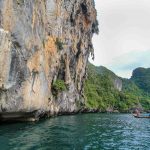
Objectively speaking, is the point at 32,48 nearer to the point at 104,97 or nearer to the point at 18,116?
the point at 18,116

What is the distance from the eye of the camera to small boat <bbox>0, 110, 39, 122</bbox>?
3487 centimetres

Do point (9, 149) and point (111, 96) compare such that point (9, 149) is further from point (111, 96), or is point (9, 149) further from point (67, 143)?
point (111, 96)

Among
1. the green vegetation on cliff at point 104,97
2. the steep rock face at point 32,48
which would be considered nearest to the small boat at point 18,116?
the steep rock face at point 32,48

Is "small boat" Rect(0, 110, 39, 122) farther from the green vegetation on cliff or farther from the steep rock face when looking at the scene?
the green vegetation on cliff

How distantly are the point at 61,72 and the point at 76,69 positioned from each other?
13.9m

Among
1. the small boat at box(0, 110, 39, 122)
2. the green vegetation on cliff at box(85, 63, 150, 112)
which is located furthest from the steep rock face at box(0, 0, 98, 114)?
the green vegetation on cliff at box(85, 63, 150, 112)

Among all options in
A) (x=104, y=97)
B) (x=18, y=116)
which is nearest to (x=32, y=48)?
(x=18, y=116)

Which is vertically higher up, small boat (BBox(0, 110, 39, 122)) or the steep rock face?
the steep rock face

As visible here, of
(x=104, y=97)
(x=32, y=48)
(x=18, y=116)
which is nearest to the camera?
(x=32, y=48)

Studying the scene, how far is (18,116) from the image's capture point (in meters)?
37.9

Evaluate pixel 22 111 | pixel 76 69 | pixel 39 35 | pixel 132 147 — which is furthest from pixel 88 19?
pixel 132 147

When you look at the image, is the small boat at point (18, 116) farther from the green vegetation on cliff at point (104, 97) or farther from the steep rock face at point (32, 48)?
the green vegetation on cliff at point (104, 97)

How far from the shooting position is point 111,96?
5571 inches

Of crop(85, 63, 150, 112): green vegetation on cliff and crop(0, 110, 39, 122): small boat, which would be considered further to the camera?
crop(85, 63, 150, 112): green vegetation on cliff
